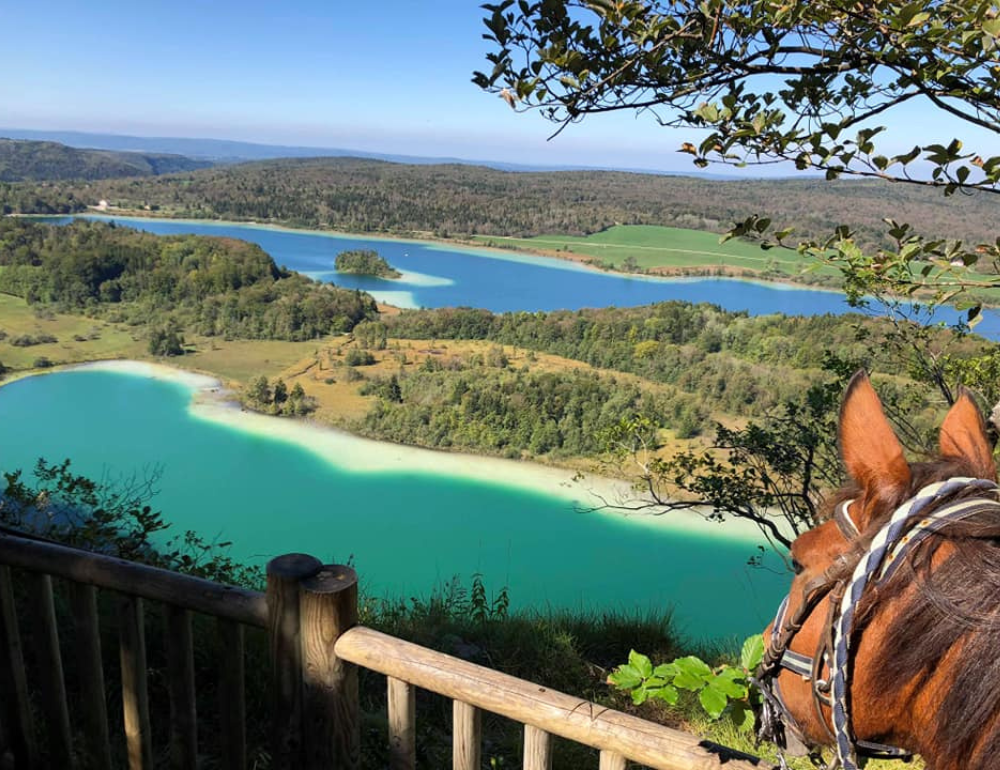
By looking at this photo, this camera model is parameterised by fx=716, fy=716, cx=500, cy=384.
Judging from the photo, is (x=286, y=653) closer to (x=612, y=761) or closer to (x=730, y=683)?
(x=612, y=761)

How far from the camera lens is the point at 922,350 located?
4.56 m

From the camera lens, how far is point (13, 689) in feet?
5.57

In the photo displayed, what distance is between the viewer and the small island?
60.5 metres

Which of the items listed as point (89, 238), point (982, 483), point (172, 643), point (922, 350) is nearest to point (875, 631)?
point (982, 483)

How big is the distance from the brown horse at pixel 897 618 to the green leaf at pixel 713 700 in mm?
66

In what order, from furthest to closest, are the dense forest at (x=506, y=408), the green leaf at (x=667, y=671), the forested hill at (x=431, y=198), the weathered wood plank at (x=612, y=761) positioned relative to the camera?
the forested hill at (x=431, y=198) < the dense forest at (x=506, y=408) < the weathered wood plank at (x=612, y=761) < the green leaf at (x=667, y=671)

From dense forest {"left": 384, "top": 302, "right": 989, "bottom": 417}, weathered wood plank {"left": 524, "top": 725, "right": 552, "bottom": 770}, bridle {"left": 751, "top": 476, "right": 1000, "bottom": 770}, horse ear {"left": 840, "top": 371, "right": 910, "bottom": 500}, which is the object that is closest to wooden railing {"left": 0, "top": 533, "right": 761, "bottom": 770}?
Result: weathered wood plank {"left": 524, "top": 725, "right": 552, "bottom": 770}

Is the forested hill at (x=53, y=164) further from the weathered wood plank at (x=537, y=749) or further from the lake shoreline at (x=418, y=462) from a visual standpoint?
the weathered wood plank at (x=537, y=749)

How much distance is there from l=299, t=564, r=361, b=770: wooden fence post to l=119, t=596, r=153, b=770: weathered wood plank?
1.40 ft

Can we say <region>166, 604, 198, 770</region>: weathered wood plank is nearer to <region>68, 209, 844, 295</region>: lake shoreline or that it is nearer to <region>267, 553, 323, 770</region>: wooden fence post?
<region>267, 553, 323, 770</region>: wooden fence post

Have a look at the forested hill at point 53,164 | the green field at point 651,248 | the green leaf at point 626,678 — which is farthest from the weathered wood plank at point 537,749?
the forested hill at point 53,164

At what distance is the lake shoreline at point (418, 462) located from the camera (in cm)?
1859

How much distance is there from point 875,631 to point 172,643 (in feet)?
4.16

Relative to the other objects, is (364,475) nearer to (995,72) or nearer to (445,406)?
(445,406)
